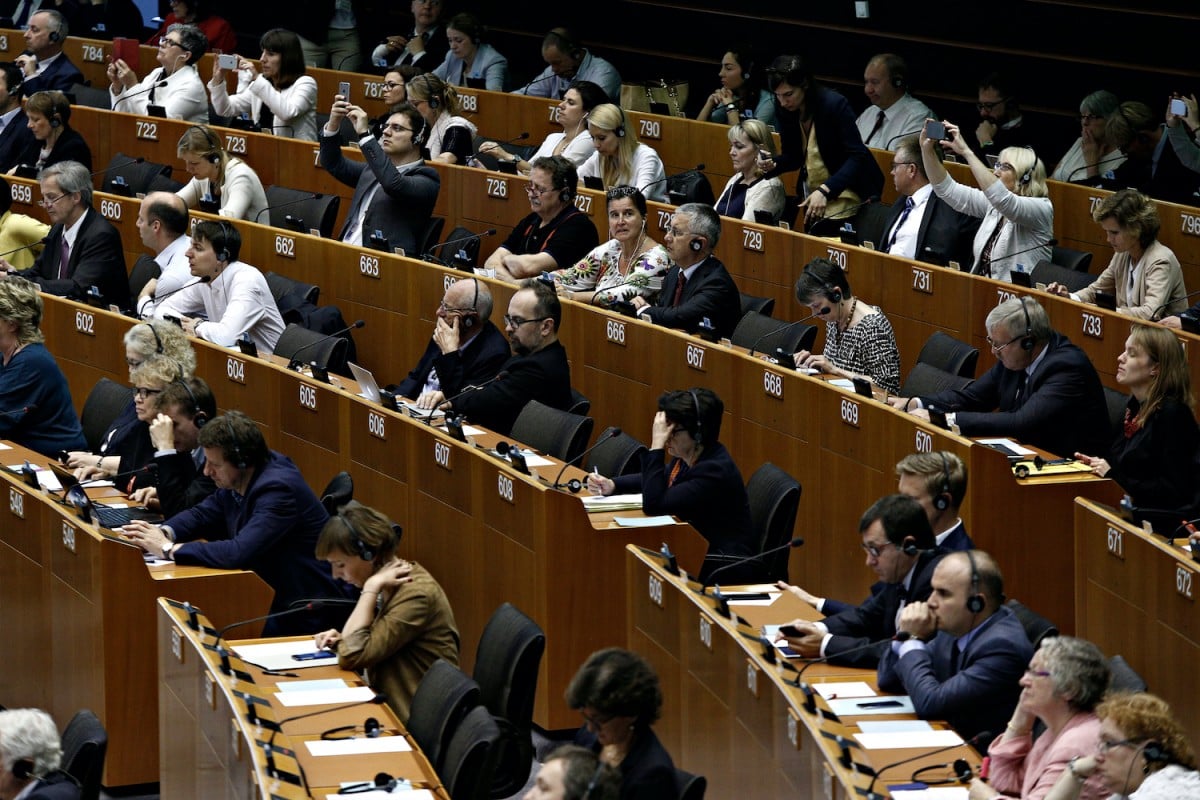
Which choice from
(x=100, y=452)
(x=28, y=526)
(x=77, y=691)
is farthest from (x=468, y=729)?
(x=100, y=452)

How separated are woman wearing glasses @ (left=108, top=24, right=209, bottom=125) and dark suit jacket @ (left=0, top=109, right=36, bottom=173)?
670 millimetres

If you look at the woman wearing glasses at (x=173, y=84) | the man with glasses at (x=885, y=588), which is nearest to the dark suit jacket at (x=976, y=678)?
the man with glasses at (x=885, y=588)

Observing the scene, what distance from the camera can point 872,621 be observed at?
447 cm

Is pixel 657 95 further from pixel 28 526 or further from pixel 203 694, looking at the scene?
pixel 203 694

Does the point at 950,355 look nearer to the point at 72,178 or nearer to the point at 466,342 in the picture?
the point at 466,342

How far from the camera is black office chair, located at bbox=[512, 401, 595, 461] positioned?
5766 millimetres

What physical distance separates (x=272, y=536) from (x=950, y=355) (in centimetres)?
259

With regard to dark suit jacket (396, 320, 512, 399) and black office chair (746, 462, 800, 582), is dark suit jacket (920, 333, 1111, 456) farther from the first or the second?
dark suit jacket (396, 320, 512, 399)

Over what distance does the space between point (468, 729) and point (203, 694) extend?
28.9 inches

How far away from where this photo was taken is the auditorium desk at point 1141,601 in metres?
4.21

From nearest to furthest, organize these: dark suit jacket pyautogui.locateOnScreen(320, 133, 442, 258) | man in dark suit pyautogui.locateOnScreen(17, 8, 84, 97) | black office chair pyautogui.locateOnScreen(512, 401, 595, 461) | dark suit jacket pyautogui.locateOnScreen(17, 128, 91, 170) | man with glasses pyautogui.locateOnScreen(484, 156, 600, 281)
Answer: black office chair pyautogui.locateOnScreen(512, 401, 595, 461) → man with glasses pyautogui.locateOnScreen(484, 156, 600, 281) → dark suit jacket pyautogui.locateOnScreen(320, 133, 442, 258) → dark suit jacket pyautogui.locateOnScreen(17, 128, 91, 170) → man in dark suit pyautogui.locateOnScreen(17, 8, 84, 97)

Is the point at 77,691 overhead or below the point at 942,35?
below

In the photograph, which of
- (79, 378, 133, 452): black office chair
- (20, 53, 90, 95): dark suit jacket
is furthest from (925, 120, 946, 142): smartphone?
(20, 53, 90, 95): dark suit jacket

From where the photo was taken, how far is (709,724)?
4297mm
